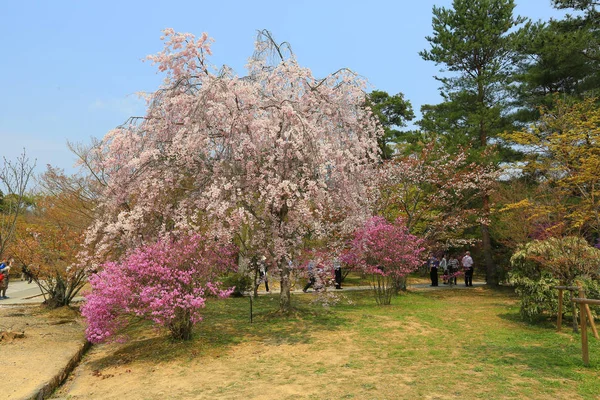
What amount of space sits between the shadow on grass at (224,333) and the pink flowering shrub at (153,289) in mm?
555

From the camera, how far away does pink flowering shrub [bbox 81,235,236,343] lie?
774 cm

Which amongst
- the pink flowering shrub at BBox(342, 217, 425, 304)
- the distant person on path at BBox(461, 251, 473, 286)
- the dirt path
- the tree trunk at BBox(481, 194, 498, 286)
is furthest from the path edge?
the tree trunk at BBox(481, 194, 498, 286)

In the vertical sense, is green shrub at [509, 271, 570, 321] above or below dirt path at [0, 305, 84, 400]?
above

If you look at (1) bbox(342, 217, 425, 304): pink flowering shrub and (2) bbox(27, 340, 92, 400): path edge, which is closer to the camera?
(2) bbox(27, 340, 92, 400): path edge

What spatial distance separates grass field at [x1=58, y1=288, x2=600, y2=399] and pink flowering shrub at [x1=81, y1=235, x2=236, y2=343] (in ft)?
2.63

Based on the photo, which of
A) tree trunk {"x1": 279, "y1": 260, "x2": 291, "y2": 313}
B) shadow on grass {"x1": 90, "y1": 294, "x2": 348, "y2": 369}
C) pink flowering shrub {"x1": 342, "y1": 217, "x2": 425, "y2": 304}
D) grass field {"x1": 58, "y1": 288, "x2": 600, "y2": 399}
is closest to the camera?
grass field {"x1": 58, "y1": 288, "x2": 600, "y2": 399}

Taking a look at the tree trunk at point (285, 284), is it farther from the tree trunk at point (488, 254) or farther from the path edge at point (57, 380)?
the tree trunk at point (488, 254)

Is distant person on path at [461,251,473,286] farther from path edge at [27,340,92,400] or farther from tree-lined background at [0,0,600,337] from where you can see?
path edge at [27,340,92,400]

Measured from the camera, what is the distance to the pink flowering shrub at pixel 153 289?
7742mm

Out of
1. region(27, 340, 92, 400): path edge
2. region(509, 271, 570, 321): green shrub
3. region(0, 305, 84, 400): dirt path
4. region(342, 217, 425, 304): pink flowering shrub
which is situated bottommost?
region(27, 340, 92, 400): path edge

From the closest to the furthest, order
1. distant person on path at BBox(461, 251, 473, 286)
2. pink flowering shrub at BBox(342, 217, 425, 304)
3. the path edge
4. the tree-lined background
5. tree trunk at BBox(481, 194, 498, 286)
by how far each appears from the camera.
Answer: the path edge, the tree-lined background, pink flowering shrub at BBox(342, 217, 425, 304), tree trunk at BBox(481, 194, 498, 286), distant person on path at BBox(461, 251, 473, 286)

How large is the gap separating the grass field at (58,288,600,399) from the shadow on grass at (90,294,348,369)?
27 mm

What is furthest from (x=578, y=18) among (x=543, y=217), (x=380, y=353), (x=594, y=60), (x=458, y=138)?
(x=380, y=353)

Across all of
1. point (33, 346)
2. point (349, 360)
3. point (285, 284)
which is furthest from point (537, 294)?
point (33, 346)
